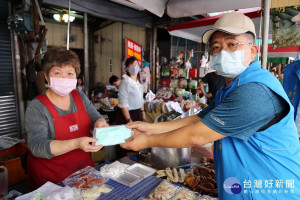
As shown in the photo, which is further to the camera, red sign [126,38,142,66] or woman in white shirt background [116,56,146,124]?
red sign [126,38,142,66]

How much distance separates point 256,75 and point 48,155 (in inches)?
69.9

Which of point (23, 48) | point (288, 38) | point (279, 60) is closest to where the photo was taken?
point (288, 38)

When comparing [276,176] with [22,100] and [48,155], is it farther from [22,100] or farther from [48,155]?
[22,100]

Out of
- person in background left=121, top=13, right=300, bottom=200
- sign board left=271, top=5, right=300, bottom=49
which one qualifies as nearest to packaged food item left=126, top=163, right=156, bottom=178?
person in background left=121, top=13, right=300, bottom=200

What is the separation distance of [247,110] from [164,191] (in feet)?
3.39

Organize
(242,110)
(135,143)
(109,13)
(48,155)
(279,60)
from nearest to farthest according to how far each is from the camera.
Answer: (242,110), (135,143), (48,155), (109,13), (279,60)

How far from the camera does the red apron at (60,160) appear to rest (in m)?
2.10

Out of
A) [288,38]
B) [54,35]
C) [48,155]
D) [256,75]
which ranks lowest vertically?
[48,155]

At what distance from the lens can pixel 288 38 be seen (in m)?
2.24

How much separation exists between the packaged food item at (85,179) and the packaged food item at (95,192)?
59mm

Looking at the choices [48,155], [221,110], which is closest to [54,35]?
[48,155]

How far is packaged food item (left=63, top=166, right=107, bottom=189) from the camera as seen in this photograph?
5.98 feet

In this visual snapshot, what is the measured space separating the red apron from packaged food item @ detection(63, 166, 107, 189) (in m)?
0.22

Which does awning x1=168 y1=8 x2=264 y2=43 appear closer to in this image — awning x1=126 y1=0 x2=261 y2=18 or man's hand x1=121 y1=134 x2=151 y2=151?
awning x1=126 y1=0 x2=261 y2=18
